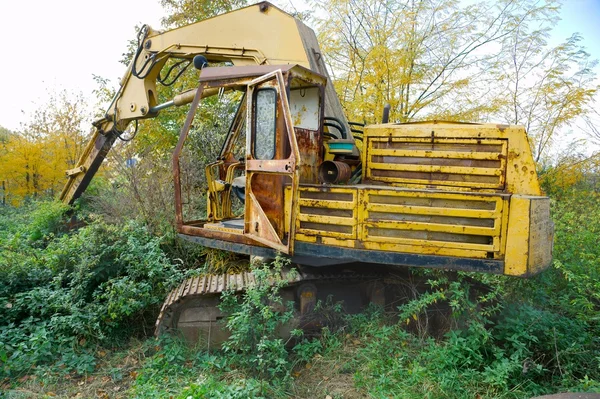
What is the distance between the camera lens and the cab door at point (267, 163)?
3.83m

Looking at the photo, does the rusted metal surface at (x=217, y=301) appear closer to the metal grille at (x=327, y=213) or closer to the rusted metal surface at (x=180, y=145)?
the metal grille at (x=327, y=213)

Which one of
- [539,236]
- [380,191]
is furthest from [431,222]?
[539,236]

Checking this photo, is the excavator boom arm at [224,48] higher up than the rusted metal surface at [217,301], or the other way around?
the excavator boom arm at [224,48]

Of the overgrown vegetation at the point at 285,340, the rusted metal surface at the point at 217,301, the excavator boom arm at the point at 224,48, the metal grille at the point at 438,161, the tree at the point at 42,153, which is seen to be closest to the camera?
the overgrown vegetation at the point at 285,340

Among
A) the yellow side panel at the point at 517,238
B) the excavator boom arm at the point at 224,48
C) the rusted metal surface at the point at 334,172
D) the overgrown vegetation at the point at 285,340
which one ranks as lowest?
the overgrown vegetation at the point at 285,340

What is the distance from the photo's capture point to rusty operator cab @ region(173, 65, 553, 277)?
130 inches

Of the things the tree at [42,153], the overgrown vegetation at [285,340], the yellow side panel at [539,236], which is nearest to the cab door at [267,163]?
the overgrown vegetation at [285,340]

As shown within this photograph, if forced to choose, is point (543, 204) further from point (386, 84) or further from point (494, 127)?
point (386, 84)

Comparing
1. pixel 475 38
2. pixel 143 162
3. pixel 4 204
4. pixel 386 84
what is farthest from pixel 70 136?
pixel 475 38

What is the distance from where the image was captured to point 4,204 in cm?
1352

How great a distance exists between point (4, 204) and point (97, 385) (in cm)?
1228

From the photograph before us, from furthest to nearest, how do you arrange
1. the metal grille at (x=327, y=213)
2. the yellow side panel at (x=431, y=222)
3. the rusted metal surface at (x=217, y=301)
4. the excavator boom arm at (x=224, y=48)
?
the excavator boom arm at (x=224, y=48) → the rusted metal surface at (x=217, y=301) → the metal grille at (x=327, y=213) → the yellow side panel at (x=431, y=222)

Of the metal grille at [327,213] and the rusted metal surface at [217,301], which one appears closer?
the metal grille at [327,213]

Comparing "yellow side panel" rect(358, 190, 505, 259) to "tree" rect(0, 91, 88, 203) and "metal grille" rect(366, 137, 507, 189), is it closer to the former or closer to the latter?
"metal grille" rect(366, 137, 507, 189)
